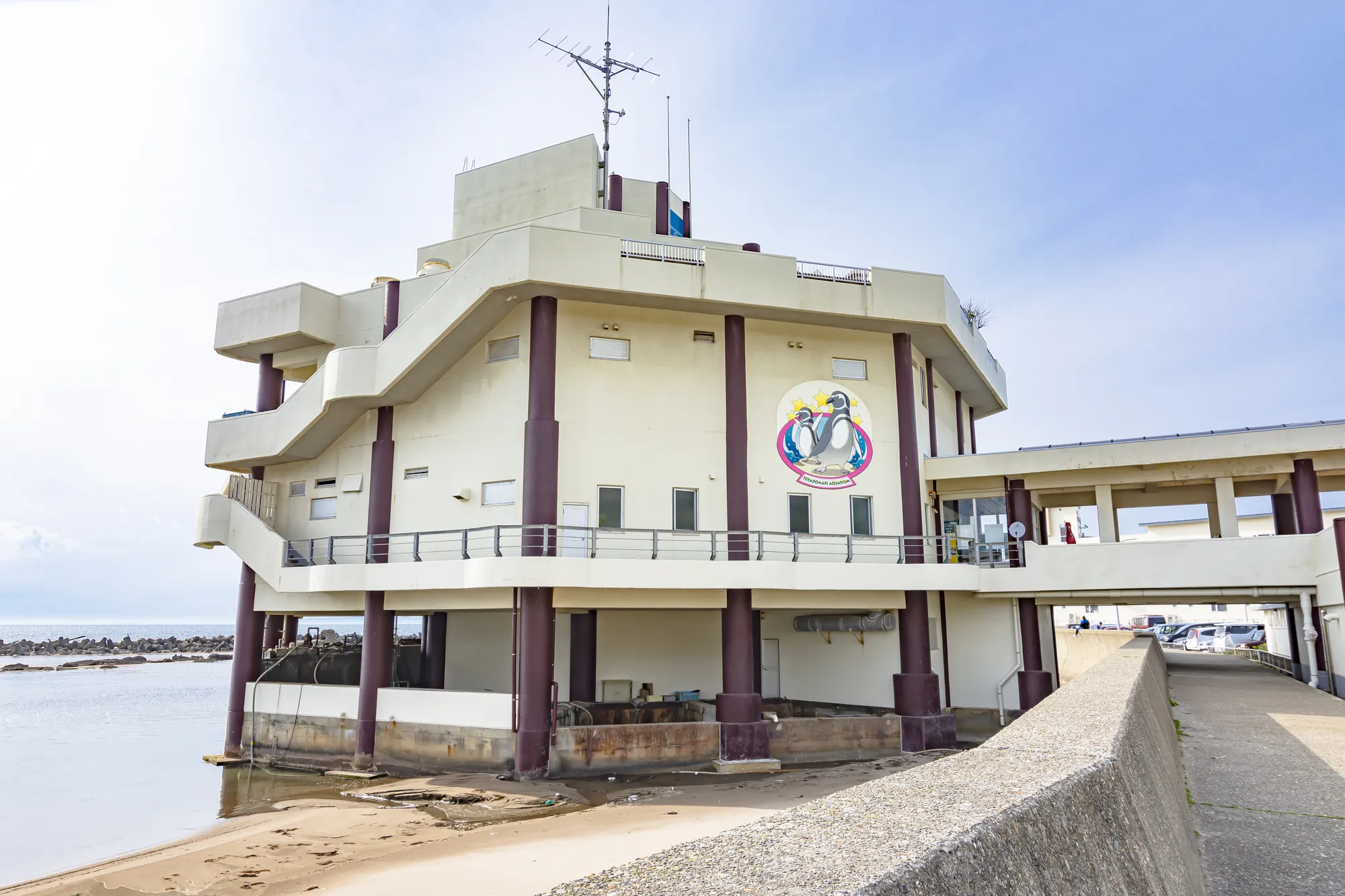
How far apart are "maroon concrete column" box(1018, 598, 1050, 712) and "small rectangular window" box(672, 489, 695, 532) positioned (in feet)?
33.2

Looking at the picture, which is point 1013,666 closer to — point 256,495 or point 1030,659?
point 1030,659

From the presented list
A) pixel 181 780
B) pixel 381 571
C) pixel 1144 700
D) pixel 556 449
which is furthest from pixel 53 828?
pixel 1144 700

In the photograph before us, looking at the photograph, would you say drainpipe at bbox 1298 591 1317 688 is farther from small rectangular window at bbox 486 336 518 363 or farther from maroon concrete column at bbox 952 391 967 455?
small rectangular window at bbox 486 336 518 363

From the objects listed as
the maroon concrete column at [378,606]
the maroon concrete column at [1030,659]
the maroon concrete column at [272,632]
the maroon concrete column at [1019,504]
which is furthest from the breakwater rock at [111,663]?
the maroon concrete column at [1019,504]

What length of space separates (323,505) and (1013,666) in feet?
67.5

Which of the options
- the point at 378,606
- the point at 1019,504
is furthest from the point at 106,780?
the point at 1019,504

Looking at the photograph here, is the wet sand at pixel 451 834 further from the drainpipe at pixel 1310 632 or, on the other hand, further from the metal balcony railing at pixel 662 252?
the metal balcony railing at pixel 662 252

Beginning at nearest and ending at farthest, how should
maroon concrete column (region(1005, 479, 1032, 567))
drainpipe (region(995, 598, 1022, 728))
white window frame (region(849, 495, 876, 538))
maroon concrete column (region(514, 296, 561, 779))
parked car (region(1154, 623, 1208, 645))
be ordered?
maroon concrete column (region(514, 296, 561, 779))
white window frame (region(849, 495, 876, 538))
drainpipe (region(995, 598, 1022, 728))
maroon concrete column (region(1005, 479, 1032, 567))
parked car (region(1154, 623, 1208, 645))

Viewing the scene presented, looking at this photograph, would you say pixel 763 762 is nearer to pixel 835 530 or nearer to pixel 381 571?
pixel 835 530

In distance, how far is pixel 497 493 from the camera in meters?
21.8

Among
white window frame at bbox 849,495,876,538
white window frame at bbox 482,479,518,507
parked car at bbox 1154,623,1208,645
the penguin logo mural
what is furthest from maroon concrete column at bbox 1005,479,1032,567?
parked car at bbox 1154,623,1208,645

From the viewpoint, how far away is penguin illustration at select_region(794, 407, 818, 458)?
76.8ft

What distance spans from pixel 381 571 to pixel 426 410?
462cm

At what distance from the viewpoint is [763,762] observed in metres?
20.1
